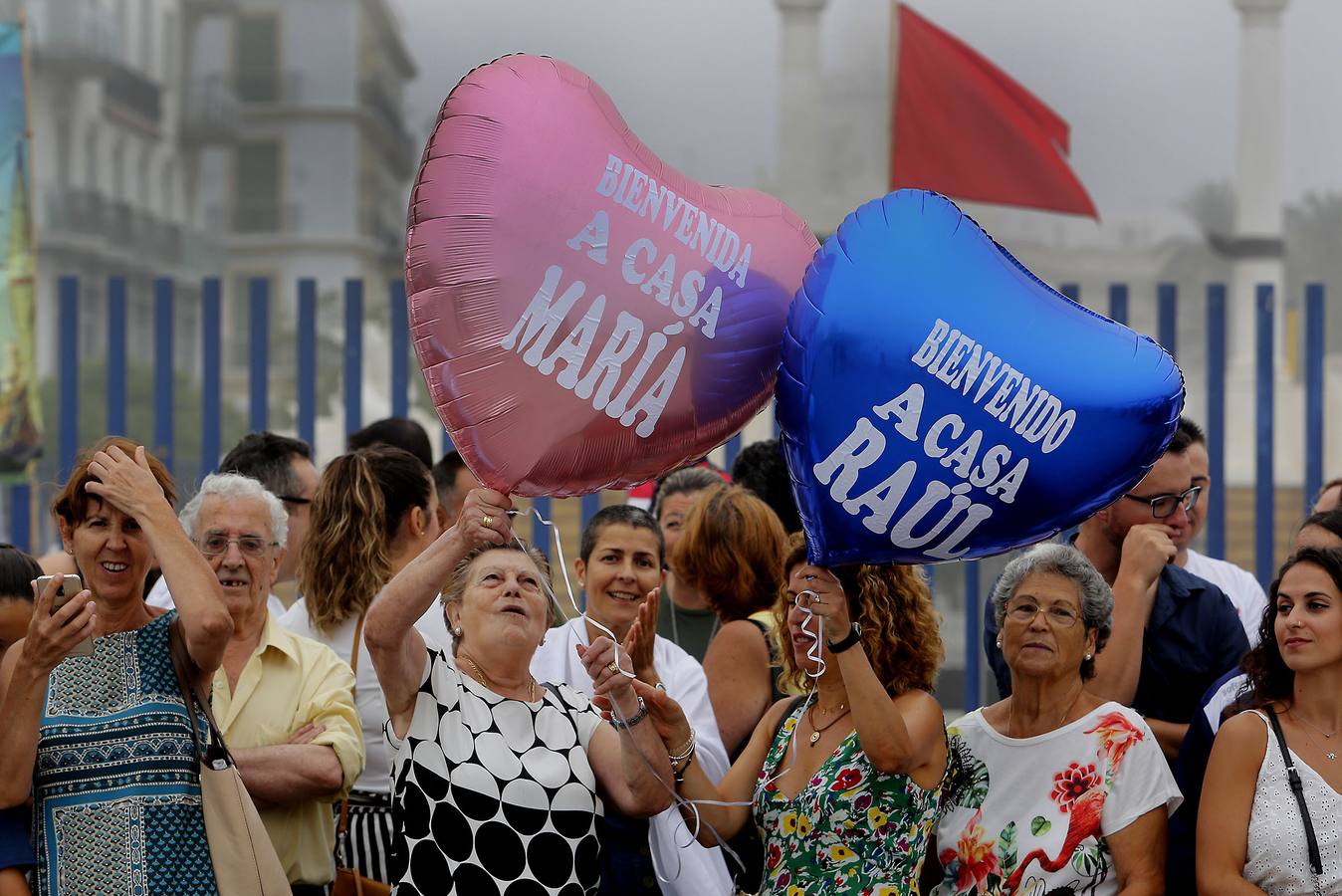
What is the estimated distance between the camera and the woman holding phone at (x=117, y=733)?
305 cm

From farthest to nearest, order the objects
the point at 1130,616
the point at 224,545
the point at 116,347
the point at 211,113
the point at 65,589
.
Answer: the point at 211,113 < the point at 116,347 < the point at 1130,616 < the point at 224,545 < the point at 65,589

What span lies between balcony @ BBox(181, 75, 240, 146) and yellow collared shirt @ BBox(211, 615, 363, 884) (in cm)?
2876

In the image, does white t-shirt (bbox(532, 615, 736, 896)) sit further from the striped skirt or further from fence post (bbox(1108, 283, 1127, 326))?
fence post (bbox(1108, 283, 1127, 326))

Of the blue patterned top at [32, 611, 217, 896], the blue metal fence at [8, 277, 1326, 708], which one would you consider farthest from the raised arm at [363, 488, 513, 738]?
the blue metal fence at [8, 277, 1326, 708]

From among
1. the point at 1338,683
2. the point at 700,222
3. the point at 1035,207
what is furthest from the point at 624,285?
the point at 1035,207

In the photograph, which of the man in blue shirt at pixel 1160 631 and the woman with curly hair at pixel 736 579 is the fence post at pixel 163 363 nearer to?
the woman with curly hair at pixel 736 579

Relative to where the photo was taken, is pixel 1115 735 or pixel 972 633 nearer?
pixel 1115 735

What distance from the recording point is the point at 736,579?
13.9 feet

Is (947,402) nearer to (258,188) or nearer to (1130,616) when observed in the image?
(1130,616)

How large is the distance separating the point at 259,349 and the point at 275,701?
419 centimetres

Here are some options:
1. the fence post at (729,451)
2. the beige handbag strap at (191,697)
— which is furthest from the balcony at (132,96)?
the beige handbag strap at (191,697)

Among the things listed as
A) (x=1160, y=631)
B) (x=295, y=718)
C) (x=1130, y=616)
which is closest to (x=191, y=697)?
(x=295, y=718)

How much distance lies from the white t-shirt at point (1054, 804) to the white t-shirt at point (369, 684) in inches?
46.0

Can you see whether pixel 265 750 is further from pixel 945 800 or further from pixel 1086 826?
pixel 1086 826
